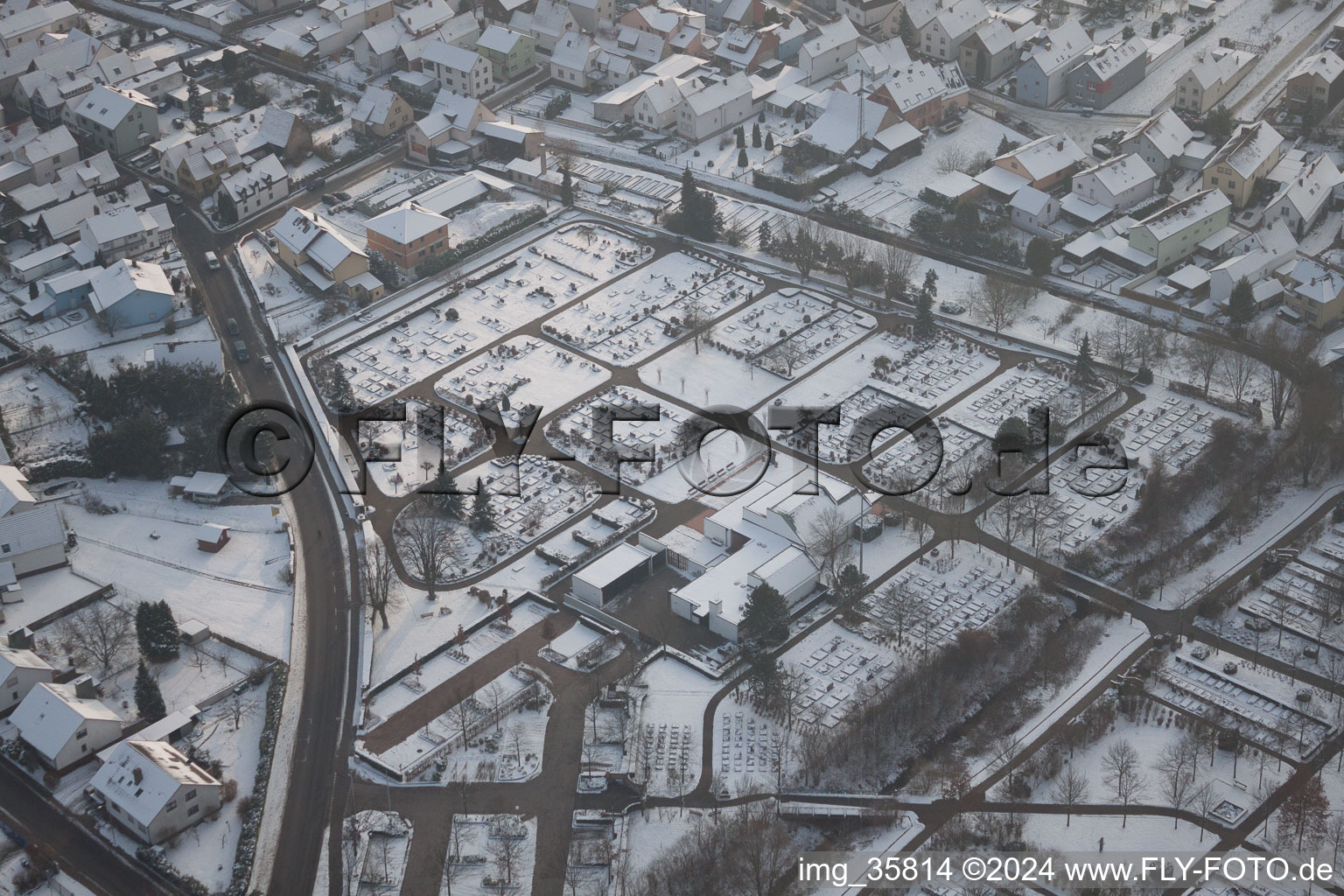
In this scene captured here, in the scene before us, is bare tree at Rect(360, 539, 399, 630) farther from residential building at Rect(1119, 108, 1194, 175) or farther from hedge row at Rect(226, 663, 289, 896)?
residential building at Rect(1119, 108, 1194, 175)

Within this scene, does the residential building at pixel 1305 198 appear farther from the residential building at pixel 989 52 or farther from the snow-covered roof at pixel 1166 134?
the residential building at pixel 989 52

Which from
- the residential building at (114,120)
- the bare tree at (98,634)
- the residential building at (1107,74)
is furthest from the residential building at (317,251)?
the residential building at (1107,74)

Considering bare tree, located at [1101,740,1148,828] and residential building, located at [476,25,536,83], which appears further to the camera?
residential building, located at [476,25,536,83]

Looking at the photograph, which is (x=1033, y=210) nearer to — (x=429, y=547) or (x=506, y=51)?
(x=506, y=51)

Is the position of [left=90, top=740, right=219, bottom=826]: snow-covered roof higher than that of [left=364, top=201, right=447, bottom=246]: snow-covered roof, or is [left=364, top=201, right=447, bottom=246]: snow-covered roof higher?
[left=364, top=201, right=447, bottom=246]: snow-covered roof

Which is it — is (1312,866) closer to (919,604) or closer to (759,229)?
(919,604)

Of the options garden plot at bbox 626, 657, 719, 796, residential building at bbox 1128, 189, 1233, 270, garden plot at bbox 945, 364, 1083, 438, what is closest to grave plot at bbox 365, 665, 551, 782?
garden plot at bbox 626, 657, 719, 796
